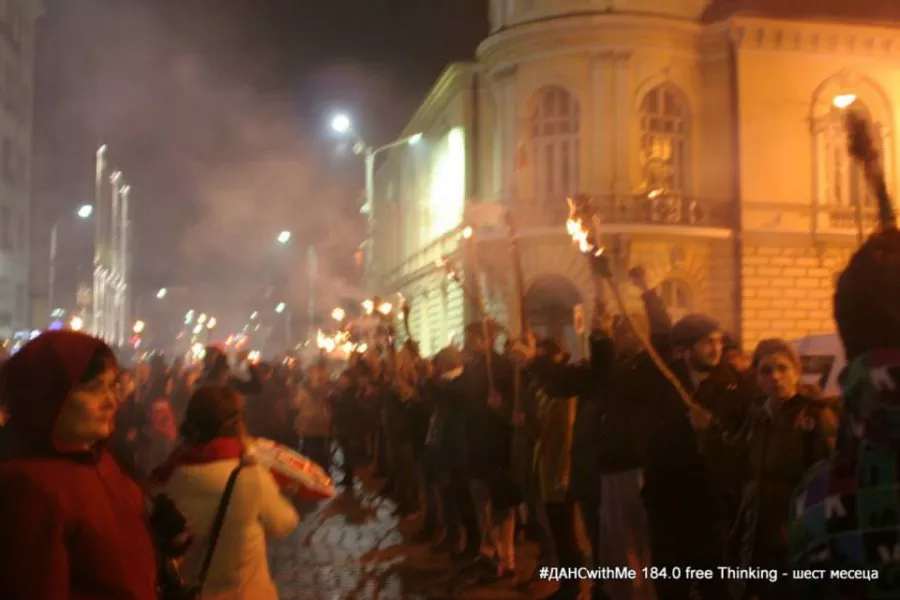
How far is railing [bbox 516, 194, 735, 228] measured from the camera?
81.1ft

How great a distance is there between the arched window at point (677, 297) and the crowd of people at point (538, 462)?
42.5 feet

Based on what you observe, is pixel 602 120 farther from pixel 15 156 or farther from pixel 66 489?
pixel 15 156

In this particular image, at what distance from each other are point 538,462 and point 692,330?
163 cm

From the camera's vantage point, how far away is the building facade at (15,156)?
1934 inches

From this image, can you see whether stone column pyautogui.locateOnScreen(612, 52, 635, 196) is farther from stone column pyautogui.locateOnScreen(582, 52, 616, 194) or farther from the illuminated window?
the illuminated window

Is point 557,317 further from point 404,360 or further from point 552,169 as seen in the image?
point 404,360

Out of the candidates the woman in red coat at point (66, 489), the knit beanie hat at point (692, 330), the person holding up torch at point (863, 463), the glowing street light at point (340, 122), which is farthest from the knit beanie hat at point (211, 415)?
the glowing street light at point (340, 122)

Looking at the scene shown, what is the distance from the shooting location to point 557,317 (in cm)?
2559

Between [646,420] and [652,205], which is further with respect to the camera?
[652,205]

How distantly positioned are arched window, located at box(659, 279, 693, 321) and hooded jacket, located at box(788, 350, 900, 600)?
23.0 metres

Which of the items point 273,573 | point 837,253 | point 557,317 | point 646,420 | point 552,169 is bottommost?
point 273,573

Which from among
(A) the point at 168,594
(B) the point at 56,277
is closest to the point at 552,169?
(A) the point at 168,594

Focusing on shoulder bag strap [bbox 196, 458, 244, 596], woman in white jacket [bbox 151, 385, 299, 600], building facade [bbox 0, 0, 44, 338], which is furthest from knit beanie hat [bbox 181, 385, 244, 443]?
building facade [bbox 0, 0, 44, 338]

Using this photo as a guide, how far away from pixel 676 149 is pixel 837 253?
15.5 feet
